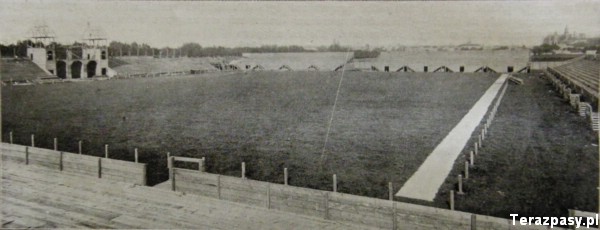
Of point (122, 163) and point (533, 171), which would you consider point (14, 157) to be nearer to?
point (122, 163)

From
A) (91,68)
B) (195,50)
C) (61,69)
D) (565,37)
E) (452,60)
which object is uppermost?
(195,50)

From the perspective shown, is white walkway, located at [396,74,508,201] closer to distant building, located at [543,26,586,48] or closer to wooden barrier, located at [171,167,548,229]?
wooden barrier, located at [171,167,548,229]

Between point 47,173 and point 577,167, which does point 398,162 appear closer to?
point 577,167

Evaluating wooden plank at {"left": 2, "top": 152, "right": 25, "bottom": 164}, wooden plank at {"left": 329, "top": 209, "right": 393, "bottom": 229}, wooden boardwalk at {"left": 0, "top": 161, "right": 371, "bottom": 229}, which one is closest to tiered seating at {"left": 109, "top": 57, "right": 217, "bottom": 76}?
wooden plank at {"left": 2, "top": 152, "right": 25, "bottom": 164}

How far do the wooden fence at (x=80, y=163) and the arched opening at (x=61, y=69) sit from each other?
192 feet

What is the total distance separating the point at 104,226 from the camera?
24.5 feet

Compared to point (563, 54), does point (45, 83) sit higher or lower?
lower

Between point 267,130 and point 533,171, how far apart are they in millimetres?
10491

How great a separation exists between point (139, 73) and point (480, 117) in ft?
191

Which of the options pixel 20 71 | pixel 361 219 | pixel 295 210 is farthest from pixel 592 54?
pixel 20 71

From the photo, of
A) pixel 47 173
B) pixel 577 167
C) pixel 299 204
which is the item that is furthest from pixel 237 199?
pixel 577 167

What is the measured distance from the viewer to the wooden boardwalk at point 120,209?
7449mm

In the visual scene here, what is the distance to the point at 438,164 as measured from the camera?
13.1 metres

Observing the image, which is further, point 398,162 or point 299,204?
point 398,162
